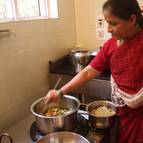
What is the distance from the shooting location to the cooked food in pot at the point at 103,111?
1.12m

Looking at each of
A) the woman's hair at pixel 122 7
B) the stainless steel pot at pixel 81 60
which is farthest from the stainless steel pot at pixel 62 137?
the stainless steel pot at pixel 81 60

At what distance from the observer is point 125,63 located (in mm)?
1068

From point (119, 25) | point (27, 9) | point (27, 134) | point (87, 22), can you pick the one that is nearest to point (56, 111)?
point (27, 134)

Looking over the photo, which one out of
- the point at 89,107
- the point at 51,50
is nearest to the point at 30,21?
the point at 51,50

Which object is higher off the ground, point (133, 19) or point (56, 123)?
point (133, 19)

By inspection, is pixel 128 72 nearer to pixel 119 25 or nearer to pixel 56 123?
pixel 119 25

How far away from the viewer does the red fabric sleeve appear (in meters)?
1.15

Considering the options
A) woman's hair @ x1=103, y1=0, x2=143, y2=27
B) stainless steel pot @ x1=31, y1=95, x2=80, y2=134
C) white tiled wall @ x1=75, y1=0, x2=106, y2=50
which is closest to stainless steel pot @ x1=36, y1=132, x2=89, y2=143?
stainless steel pot @ x1=31, y1=95, x2=80, y2=134

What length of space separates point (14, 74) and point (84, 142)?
645 millimetres

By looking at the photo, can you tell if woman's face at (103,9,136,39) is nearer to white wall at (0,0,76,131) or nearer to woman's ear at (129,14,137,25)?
woman's ear at (129,14,137,25)

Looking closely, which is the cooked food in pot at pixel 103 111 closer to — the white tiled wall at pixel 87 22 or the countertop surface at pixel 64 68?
the countertop surface at pixel 64 68

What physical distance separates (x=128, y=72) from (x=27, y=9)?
908 millimetres

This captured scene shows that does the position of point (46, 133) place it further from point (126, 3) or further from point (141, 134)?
point (126, 3)

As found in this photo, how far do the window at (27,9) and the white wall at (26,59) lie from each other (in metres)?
0.08
